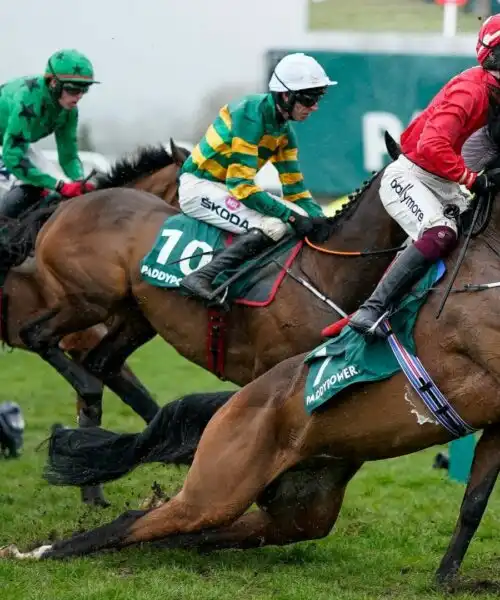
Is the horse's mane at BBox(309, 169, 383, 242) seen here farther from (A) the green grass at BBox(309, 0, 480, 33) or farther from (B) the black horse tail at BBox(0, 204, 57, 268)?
(A) the green grass at BBox(309, 0, 480, 33)

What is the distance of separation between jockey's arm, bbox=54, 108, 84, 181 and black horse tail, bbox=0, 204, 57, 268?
0.76 m

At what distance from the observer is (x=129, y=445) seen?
555 centimetres

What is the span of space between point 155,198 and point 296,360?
2.27m

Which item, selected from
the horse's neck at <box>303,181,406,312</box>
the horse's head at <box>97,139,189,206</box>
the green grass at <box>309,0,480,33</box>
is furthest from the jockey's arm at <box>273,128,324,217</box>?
the green grass at <box>309,0,480,33</box>

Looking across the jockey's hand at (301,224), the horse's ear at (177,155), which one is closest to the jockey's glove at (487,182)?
the jockey's hand at (301,224)

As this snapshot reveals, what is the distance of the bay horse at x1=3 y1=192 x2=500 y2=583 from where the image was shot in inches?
181

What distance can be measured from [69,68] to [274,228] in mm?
2075

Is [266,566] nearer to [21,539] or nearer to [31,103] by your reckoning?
[21,539]

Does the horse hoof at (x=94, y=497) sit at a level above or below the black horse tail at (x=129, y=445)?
below

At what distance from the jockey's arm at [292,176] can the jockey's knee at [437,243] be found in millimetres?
1994

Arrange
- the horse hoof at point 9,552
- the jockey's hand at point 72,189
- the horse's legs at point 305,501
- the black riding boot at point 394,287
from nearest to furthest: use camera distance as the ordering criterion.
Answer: the black riding boot at point 394,287
the horse's legs at point 305,501
the horse hoof at point 9,552
the jockey's hand at point 72,189

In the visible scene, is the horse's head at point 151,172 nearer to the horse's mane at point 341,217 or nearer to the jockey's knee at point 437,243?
the horse's mane at point 341,217

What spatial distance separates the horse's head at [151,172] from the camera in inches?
313

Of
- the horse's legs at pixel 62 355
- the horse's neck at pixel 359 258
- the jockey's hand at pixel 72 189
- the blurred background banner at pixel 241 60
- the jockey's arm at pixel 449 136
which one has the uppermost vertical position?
the jockey's arm at pixel 449 136
